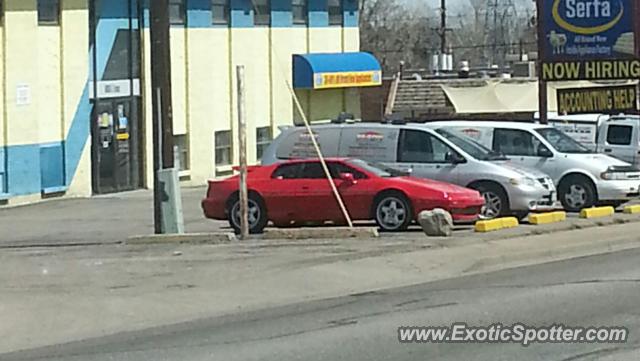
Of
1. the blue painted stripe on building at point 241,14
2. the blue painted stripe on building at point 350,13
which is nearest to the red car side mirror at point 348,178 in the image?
the blue painted stripe on building at point 241,14

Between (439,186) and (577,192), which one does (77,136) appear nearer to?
(577,192)

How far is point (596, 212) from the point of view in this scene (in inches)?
906

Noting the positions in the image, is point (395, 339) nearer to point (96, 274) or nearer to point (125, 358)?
point (125, 358)

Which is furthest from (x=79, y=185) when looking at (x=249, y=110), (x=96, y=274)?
(x=96, y=274)

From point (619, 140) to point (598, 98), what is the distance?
3519 mm

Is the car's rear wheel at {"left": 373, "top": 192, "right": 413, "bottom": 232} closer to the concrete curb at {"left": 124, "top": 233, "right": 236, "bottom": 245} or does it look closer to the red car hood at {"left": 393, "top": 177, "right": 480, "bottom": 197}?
the red car hood at {"left": 393, "top": 177, "right": 480, "bottom": 197}

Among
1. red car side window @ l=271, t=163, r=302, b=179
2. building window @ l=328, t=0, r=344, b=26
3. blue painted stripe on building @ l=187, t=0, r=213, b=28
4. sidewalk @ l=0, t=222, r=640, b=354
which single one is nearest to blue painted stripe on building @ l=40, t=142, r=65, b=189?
blue painted stripe on building @ l=187, t=0, r=213, b=28

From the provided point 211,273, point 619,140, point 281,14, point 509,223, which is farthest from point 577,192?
point 281,14

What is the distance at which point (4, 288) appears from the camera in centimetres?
1538

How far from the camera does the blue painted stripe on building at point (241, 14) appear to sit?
39.3 m

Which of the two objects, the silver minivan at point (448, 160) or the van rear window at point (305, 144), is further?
the van rear window at point (305, 144)

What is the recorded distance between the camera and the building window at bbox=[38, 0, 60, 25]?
3278 centimetres

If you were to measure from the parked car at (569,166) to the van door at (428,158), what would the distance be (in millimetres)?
1369

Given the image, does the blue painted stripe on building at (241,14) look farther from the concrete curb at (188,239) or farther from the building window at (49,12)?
the concrete curb at (188,239)
